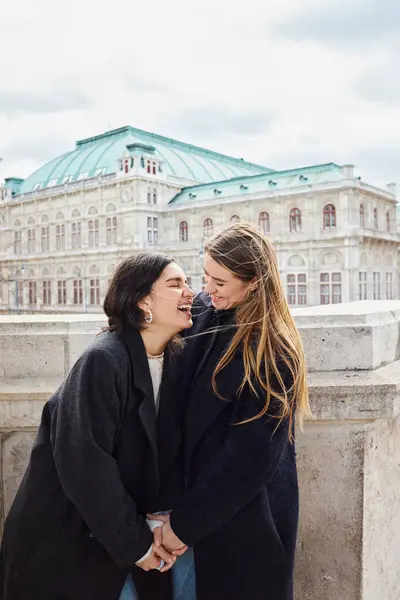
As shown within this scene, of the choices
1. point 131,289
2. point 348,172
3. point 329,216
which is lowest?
point 131,289

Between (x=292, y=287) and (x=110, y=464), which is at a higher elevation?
(x=292, y=287)

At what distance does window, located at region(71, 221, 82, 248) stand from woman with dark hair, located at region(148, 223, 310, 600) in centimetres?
3258

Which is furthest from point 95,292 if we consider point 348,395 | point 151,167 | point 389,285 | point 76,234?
point 348,395

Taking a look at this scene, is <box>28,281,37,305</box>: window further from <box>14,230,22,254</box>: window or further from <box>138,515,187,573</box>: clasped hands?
<box>138,515,187,573</box>: clasped hands

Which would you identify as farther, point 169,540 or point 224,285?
point 224,285

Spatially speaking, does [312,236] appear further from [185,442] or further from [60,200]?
[185,442]

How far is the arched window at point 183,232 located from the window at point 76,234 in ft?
21.5

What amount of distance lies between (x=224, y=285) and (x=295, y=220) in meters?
26.0

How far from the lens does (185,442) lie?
1532 millimetres

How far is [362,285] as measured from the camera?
26.2 metres

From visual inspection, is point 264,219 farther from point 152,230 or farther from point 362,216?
point 152,230

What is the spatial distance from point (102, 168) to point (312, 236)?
46.8ft

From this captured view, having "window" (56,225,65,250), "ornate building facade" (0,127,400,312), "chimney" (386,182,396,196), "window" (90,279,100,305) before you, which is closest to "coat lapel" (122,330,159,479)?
"ornate building facade" (0,127,400,312)

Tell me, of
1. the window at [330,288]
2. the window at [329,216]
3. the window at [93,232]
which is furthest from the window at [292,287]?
the window at [93,232]
